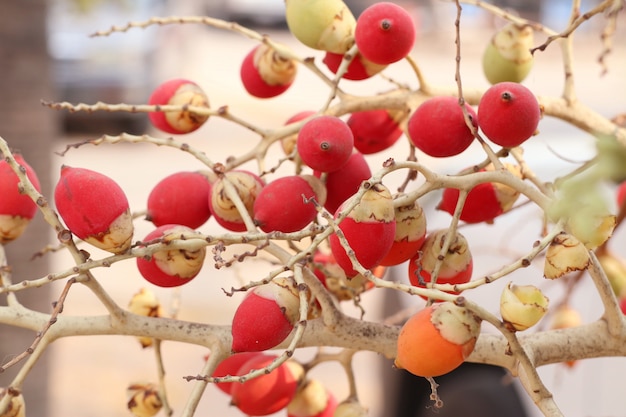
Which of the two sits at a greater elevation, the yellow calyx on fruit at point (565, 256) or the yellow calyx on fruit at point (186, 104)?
the yellow calyx on fruit at point (186, 104)

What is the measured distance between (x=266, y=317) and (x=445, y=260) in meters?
0.17

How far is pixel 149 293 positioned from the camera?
3.00 feet

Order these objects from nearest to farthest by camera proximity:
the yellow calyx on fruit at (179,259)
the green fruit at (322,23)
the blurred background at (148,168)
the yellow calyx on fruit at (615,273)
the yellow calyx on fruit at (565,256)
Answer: the yellow calyx on fruit at (565,256) < the yellow calyx on fruit at (179,259) < the green fruit at (322,23) < the yellow calyx on fruit at (615,273) < the blurred background at (148,168)

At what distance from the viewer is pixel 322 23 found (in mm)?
859

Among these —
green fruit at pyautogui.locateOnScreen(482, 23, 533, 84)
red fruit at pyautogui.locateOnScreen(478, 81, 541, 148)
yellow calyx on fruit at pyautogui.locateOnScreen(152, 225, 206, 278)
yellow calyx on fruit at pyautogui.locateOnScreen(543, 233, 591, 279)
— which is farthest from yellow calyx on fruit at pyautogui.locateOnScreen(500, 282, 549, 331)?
green fruit at pyautogui.locateOnScreen(482, 23, 533, 84)

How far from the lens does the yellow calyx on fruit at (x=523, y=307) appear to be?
0.64 meters

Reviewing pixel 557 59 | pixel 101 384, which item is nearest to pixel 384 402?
pixel 101 384

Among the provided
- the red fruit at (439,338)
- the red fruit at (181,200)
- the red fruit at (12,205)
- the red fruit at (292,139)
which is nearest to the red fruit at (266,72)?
the red fruit at (292,139)

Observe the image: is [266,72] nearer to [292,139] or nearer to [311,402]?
[292,139]

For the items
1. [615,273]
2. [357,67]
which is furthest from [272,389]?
[615,273]

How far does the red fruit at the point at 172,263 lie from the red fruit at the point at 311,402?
0.23 m

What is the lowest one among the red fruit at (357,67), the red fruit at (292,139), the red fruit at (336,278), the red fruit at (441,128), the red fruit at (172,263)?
the red fruit at (172,263)

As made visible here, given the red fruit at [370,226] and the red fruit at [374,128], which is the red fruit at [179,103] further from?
the red fruit at [370,226]

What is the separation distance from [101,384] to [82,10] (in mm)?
6372
